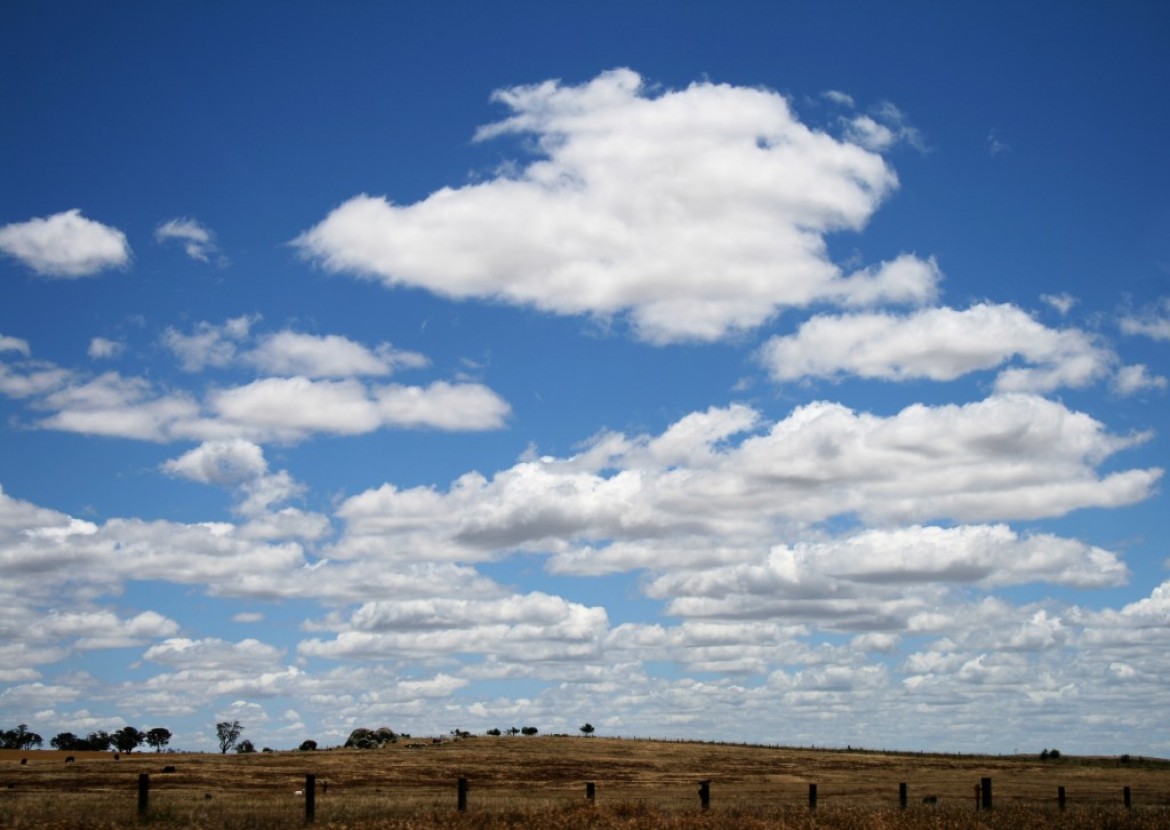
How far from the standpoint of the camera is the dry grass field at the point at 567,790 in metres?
30.9

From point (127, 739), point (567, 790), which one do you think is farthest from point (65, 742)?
point (567, 790)

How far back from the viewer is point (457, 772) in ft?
272

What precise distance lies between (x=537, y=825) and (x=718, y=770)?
2912 inches

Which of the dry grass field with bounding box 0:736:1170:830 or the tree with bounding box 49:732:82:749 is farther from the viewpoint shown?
the tree with bounding box 49:732:82:749

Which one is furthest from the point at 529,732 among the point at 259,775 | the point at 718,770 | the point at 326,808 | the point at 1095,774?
the point at 326,808

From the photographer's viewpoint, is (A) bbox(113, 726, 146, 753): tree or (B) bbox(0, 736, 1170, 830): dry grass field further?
(A) bbox(113, 726, 146, 753): tree

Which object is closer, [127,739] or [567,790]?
[567,790]

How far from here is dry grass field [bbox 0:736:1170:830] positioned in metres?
30.9

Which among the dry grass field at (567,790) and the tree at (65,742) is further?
the tree at (65,742)

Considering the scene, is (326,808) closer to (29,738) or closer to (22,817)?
(22,817)

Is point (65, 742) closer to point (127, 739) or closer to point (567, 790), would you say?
point (127, 739)

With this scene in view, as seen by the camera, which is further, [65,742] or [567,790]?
[65,742]

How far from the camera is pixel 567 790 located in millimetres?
64688

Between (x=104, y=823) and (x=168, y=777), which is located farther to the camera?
(x=168, y=777)
